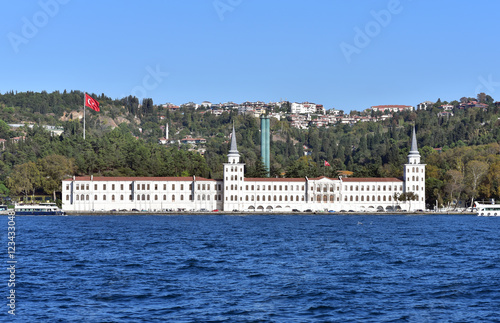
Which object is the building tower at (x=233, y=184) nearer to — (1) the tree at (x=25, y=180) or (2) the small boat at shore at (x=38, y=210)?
(2) the small boat at shore at (x=38, y=210)

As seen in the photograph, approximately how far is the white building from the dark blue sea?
40660 mm

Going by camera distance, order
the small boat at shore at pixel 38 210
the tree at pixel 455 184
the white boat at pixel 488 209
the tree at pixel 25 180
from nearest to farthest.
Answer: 1. the small boat at shore at pixel 38 210
2. the white boat at pixel 488 209
3. the tree at pixel 455 184
4. the tree at pixel 25 180

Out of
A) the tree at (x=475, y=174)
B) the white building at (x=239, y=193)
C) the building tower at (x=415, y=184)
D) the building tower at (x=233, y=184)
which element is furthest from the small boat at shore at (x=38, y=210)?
the tree at (x=475, y=174)

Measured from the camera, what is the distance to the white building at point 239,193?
3917 inches

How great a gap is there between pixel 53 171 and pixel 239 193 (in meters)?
28.1

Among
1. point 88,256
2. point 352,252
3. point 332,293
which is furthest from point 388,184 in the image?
point 332,293

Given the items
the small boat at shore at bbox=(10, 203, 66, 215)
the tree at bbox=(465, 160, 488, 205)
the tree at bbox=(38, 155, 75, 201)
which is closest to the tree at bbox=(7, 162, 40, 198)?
the tree at bbox=(38, 155, 75, 201)

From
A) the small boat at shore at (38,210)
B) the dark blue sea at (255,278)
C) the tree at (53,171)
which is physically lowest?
the dark blue sea at (255,278)

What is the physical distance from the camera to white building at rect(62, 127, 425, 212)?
A: 9950 cm

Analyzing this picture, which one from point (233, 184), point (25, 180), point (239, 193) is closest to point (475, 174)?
point (239, 193)

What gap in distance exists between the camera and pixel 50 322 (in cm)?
2466

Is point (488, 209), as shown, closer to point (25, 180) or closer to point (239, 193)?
point (239, 193)

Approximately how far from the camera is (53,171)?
355 ft

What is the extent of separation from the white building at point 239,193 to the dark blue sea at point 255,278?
4066 centimetres
